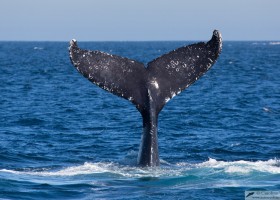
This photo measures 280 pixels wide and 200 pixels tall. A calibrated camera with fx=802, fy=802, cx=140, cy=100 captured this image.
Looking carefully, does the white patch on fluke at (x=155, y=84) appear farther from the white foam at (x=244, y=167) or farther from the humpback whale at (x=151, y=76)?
the white foam at (x=244, y=167)

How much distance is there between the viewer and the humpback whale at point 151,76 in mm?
12703

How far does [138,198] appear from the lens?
11719 mm

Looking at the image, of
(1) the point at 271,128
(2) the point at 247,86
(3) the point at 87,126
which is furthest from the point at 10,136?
(2) the point at 247,86

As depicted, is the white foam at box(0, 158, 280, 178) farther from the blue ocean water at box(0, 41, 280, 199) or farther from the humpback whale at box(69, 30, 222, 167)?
the humpback whale at box(69, 30, 222, 167)

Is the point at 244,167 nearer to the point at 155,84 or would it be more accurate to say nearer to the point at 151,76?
the point at 155,84

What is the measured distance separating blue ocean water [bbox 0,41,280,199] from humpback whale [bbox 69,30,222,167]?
631 mm

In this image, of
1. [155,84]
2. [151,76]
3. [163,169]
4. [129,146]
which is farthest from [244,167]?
[129,146]

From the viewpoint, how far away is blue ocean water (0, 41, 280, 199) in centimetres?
1252

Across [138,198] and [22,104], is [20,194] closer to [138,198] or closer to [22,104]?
[138,198]

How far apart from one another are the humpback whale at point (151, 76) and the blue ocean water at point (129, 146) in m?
0.63

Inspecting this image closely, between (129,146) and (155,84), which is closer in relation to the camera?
(155,84)

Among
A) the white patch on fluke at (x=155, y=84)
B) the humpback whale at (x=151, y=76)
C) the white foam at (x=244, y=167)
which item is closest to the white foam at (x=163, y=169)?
the white foam at (x=244, y=167)

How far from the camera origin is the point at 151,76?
13.1 m

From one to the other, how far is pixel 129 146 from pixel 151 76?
223 inches
